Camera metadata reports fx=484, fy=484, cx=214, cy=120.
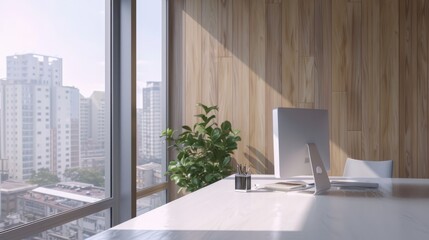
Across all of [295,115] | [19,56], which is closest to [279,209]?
[295,115]

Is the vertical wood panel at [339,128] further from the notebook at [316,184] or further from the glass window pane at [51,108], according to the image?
the glass window pane at [51,108]

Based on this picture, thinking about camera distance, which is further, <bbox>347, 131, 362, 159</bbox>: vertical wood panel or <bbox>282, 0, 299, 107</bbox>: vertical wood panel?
<bbox>282, 0, 299, 107</bbox>: vertical wood panel

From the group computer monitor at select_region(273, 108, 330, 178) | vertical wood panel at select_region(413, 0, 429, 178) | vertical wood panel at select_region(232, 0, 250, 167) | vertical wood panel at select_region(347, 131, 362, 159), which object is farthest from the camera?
vertical wood panel at select_region(232, 0, 250, 167)

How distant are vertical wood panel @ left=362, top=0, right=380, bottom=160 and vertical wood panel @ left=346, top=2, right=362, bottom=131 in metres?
0.04

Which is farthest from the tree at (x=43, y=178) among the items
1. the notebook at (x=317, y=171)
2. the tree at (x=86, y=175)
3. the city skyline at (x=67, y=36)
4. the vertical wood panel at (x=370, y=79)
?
the vertical wood panel at (x=370, y=79)

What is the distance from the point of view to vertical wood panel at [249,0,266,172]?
16.8 ft

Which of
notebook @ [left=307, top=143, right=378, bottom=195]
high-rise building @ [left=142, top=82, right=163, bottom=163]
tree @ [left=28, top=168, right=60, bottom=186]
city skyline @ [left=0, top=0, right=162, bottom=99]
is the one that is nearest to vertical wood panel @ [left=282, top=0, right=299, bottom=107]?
high-rise building @ [left=142, top=82, right=163, bottom=163]

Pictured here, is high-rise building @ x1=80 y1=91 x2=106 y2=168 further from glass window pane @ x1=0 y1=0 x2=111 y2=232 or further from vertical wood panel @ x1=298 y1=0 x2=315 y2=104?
vertical wood panel @ x1=298 y1=0 x2=315 y2=104

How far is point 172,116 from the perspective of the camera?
5332mm

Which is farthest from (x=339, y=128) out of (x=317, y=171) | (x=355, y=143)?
(x=317, y=171)

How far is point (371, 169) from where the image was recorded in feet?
12.7

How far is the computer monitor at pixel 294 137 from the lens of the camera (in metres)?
2.56

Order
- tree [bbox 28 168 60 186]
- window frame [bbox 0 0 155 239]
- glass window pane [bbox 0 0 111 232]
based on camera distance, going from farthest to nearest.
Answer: window frame [bbox 0 0 155 239]
tree [bbox 28 168 60 186]
glass window pane [bbox 0 0 111 232]

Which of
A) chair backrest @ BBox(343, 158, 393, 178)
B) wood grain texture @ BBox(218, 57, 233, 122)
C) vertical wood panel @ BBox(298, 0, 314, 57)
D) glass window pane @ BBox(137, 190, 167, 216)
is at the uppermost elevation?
vertical wood panel @ BBox(298, 0, 314, 57)
